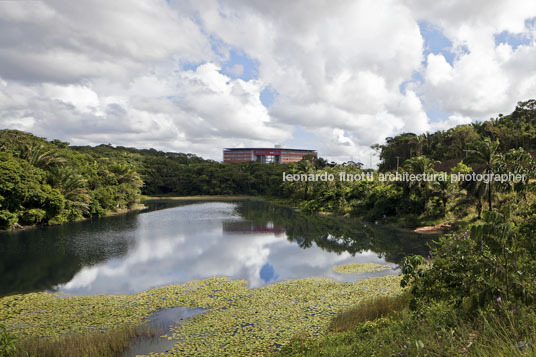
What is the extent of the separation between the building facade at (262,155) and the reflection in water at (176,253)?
10903cm

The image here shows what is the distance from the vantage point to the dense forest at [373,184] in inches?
1243

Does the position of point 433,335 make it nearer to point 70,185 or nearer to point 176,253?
point 176,253

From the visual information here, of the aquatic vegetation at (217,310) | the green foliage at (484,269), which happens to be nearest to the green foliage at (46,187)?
the aquatic vegetation at (217,310)

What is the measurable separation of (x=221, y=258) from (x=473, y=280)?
1886cm

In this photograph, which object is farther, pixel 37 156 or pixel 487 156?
pixel 37 156

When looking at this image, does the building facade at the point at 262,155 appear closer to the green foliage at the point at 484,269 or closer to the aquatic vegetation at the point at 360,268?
the aquatic vegetation at the point at 360,268

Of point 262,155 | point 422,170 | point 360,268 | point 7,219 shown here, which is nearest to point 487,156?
point 422,170

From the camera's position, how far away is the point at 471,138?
194ft

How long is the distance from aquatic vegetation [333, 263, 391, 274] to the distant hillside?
3126 centimetres

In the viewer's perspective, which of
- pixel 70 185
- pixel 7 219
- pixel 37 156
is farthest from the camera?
pixel 70 185

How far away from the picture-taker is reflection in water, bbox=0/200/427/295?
18812 mm

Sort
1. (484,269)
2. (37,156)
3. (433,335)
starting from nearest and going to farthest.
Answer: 1. (433,335)
2. (484,269)
3. (37,156)

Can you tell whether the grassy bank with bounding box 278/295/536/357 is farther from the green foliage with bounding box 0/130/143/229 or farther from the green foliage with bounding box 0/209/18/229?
the green foliage with bounding box 0/130/143/229

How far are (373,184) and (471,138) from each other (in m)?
23.0
